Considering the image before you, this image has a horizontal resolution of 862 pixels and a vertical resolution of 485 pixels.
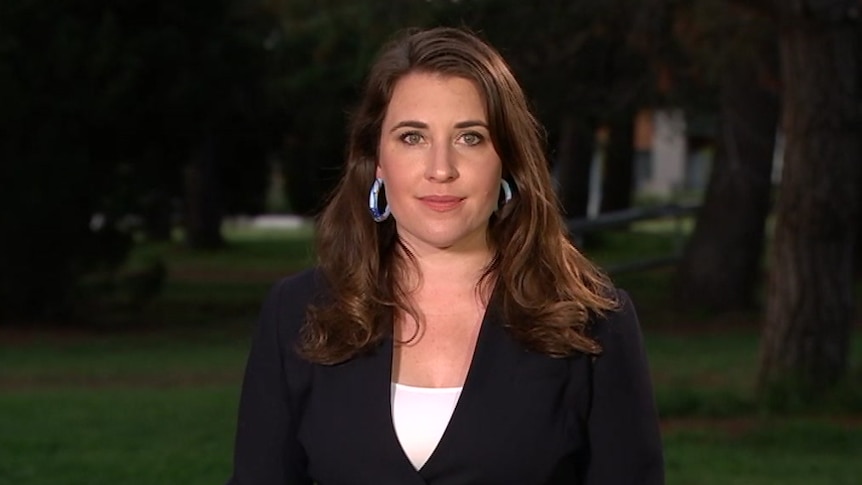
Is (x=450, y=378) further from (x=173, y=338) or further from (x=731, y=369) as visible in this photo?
(x=173, y=338)

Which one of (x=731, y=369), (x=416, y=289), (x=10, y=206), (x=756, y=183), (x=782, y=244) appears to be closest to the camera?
(x=416, y=289)

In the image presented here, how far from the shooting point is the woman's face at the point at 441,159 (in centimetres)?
283

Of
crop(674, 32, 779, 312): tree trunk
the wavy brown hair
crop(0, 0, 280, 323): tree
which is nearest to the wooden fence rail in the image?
crop(674, 32, 779, 312): tree trunk

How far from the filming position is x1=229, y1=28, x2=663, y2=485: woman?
2.76 m

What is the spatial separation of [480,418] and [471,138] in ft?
1.59

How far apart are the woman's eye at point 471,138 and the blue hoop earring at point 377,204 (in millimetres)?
228

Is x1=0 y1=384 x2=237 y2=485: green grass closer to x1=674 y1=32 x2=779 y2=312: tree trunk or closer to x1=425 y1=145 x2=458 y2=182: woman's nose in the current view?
x1=425 y1=145 x2=458 y2=182: woman's nose

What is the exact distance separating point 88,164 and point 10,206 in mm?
1014

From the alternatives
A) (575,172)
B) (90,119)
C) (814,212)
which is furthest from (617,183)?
(814,212)

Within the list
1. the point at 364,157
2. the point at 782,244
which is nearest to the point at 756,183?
the point at 782,244

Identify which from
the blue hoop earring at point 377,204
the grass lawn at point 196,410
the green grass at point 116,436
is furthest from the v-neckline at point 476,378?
the green grass at point 116,436

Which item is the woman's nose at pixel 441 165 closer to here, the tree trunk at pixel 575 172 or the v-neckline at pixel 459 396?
the v-neckline at pixel 459 396

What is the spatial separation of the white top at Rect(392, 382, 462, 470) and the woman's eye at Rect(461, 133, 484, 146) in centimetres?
42

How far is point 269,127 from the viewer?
102 feet
